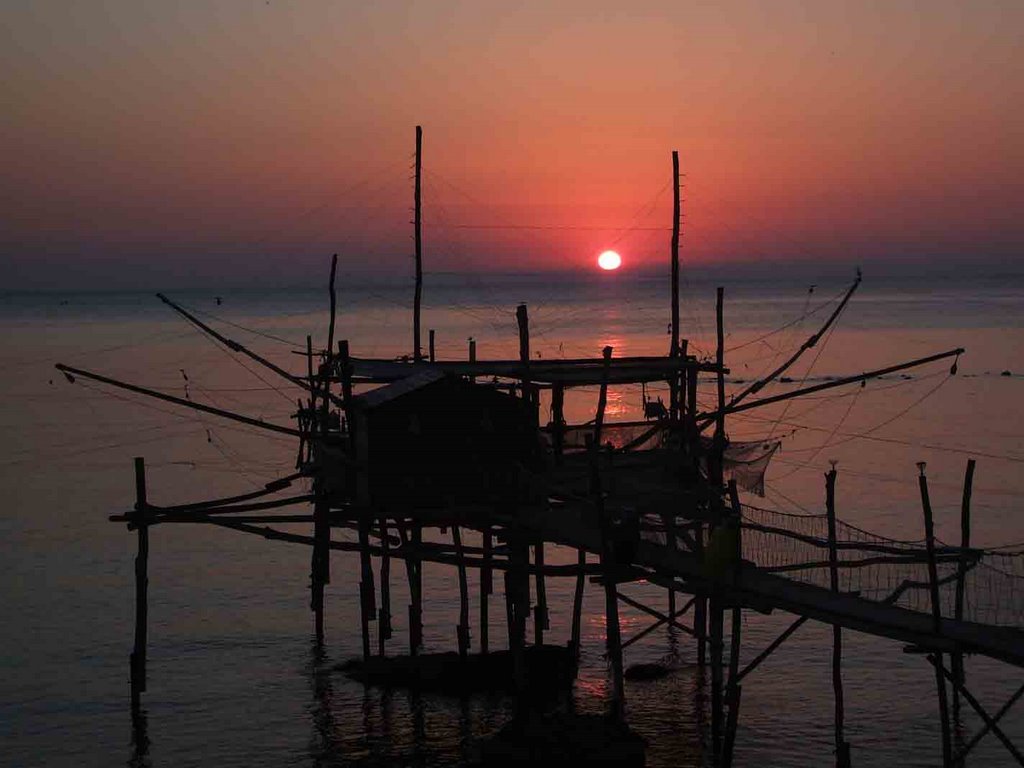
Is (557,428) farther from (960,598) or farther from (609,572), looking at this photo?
(960,598)

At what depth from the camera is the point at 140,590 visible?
807 inches

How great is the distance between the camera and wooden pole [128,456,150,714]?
1975 centimetres

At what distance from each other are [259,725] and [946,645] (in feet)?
35.3

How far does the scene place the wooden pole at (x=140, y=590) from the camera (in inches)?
778

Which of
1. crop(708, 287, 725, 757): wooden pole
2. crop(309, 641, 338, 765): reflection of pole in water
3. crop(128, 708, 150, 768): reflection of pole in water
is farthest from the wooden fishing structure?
crop(309, 641, 338, 765): reflection of pole in water

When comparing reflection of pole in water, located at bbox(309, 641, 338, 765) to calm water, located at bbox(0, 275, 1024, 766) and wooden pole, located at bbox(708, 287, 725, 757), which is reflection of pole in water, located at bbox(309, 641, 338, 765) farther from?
wooden pole, located at bbox(708, 287, 725, 757)

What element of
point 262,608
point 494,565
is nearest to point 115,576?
point 262,608

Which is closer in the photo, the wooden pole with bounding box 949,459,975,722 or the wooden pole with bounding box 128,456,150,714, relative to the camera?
the wooden pole with bounding box 949,459,975,722

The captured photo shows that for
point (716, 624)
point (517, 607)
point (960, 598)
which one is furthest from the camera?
point (517, 607)

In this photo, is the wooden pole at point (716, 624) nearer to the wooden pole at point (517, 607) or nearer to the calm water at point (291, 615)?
the calm water at point (291, 615)

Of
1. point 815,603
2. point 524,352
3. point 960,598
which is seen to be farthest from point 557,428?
point 815,603

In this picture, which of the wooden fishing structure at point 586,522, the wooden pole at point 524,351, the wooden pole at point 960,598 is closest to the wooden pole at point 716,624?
the wooden fishing structure at point 586,522

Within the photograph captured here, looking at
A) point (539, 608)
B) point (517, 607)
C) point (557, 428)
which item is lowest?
point (539, 608)

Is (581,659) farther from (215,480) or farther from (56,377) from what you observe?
(56,377)
